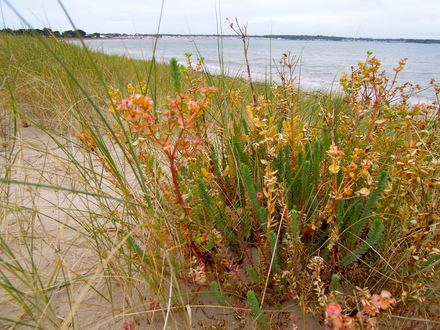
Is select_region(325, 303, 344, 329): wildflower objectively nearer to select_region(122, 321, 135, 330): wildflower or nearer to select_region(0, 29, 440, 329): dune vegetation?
select_region(0, 29, 440, 329): dune vegetation

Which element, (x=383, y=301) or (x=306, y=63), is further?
(x=306, y=63)

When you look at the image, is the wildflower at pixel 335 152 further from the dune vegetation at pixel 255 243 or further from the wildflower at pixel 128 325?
the wildflower at pixel 128 325

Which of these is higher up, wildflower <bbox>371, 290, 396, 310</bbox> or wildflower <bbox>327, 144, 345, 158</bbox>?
wildflower <bbox>327, 144, 345, 158</bbox>

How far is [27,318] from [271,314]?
946 mm

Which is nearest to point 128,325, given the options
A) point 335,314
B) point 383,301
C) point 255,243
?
point 255,243

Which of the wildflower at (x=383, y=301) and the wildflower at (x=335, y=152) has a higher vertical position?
the wildflower at (x=335, y=152)

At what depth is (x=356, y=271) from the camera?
3.78ft

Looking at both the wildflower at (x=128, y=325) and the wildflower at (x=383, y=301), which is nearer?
the wildflower at (x=383, y=301)

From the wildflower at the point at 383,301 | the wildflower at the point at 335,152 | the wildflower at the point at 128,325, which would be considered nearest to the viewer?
the wildflower at the point at 383,301

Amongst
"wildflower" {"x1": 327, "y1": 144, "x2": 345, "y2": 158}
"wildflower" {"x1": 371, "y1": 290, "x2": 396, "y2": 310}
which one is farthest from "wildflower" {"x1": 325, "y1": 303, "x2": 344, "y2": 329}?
"wildflower" {"x1": 327, "y1": 144, "x2": 345, "y2": 158}

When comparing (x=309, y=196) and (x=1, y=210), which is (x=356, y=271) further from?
(x=1, y=210)

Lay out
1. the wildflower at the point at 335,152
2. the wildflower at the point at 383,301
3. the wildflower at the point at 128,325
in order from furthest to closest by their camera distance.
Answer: the wildflower at the point at 128,325 → the wildflower at the point at 335,152 → the wildflower at the point at 383,301

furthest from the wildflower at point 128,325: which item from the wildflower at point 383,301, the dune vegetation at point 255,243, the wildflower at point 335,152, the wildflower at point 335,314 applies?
the wildflower at point 335,152

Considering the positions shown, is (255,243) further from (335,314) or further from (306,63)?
(306,63)
